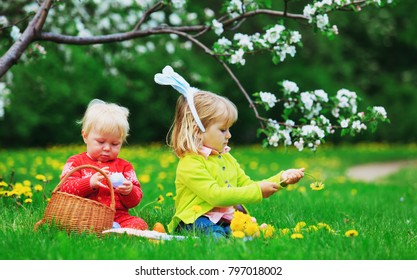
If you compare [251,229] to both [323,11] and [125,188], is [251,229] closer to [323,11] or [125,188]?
[125,188]

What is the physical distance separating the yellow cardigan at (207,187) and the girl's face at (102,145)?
47 centimetres

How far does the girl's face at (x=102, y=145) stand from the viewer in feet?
13.3

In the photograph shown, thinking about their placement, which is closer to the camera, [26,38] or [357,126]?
[357,126]

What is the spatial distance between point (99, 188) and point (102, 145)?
286mm

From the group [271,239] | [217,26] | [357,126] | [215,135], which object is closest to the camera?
[271,239]

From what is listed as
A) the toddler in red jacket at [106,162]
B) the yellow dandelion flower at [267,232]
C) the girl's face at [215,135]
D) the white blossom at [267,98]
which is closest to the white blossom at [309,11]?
the white blossom at [267,98]

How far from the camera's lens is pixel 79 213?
12.0 feet

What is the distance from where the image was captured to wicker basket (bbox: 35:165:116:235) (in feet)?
12.0

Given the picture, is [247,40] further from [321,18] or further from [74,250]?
[74,250]

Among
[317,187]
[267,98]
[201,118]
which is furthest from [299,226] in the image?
[267,98]

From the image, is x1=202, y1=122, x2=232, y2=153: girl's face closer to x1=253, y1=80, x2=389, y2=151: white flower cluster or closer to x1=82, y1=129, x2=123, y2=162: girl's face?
x1=82, y1=129, x2=123, y2=162: girl's face

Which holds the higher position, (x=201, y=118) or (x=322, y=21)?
(x=322, y=21)

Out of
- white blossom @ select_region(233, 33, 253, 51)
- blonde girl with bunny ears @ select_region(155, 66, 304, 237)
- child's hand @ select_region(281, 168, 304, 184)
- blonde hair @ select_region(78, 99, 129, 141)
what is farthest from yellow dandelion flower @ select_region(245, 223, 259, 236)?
white blossom @ select_region(233, 33, 253, 51)

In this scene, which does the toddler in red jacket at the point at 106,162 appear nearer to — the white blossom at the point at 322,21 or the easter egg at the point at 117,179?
the easter egg at the point at 117,179
